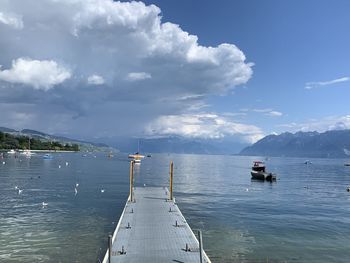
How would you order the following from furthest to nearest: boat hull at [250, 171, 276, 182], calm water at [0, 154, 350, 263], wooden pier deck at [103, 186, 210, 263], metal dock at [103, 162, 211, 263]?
boat hull at [250, 171, 276, 182] → calm water at [0, 154, 350, 263] → wooden pier deck at [103, 186, 210, 263] → metal dock at [103, 162, 211, 263]

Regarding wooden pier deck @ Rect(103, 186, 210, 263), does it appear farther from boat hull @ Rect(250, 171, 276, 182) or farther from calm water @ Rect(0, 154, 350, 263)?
boat hull @ Rect(250, 171, 276, 182)

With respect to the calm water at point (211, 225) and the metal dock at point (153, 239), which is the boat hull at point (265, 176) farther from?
the metal dock at point (153, 239)

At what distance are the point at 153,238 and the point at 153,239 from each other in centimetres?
28

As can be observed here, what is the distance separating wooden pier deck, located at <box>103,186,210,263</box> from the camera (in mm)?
21719

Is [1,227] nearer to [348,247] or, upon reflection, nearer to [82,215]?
[82,215]

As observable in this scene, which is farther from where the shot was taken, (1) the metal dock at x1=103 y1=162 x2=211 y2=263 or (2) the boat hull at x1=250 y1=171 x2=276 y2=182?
(2) the boat hull at x1=250 y1=171 x2=276 y2=182

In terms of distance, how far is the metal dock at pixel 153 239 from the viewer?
21547 millimetres

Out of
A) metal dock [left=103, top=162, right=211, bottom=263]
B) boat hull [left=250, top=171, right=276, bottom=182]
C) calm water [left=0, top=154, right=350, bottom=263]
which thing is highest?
boat hull [left=250, top=171, right=276, bottom=182]

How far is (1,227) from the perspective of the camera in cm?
3503

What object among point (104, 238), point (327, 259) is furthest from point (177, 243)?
point (327, 259)

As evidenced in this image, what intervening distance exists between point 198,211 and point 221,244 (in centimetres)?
1716

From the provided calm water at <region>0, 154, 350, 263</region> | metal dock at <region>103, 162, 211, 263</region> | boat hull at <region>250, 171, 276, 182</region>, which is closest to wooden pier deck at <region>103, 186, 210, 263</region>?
metal dock at <region>103, 162, 211, 263</region>

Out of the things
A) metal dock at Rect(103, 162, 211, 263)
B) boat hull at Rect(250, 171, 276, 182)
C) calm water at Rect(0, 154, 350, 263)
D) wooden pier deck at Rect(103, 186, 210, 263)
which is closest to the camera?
metal dock at Rect(103, 162, 211, 263)

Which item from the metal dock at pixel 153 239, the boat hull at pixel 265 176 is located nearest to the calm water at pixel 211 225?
the metal dock at pixel 153 239
